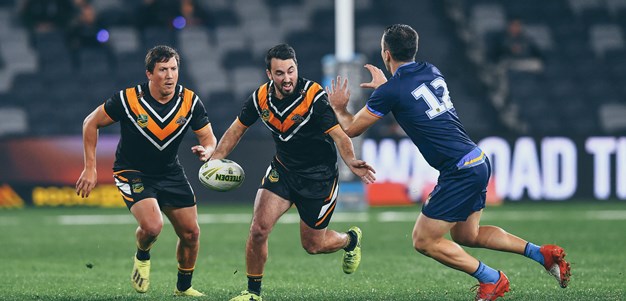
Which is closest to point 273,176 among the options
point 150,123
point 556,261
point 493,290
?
point 150,123

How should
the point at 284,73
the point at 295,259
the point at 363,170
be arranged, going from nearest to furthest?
the point at 363,170 < the point at 284,73 < the point at 295,259

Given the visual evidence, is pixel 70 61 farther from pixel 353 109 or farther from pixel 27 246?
pixel 27 246

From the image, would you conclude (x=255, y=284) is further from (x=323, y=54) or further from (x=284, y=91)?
(x=323, y=54)

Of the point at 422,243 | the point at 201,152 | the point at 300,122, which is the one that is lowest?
the point at 422,243

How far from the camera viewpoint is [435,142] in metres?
8.02

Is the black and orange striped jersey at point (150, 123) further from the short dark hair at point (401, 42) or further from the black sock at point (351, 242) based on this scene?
the short dark hair at point (401, 42)

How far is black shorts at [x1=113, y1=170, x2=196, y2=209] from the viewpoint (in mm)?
8891

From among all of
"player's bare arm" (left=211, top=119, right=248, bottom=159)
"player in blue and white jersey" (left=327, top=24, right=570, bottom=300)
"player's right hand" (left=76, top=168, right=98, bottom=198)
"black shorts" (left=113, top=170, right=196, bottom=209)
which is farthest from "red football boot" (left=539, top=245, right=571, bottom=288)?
"player's right hand" (left=76, top=168, right=98, bottom=198)

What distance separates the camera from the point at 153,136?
8.90m

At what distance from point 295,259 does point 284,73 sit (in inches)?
171

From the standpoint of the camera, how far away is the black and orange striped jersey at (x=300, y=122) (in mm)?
8641

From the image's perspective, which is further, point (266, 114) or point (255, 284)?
point (266, 114)

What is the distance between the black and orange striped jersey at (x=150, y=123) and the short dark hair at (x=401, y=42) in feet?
6.26

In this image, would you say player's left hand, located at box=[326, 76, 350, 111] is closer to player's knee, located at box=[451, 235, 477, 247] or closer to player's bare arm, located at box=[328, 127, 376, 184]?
player's bare arm, located at box=[328, 127, 376, 184]
